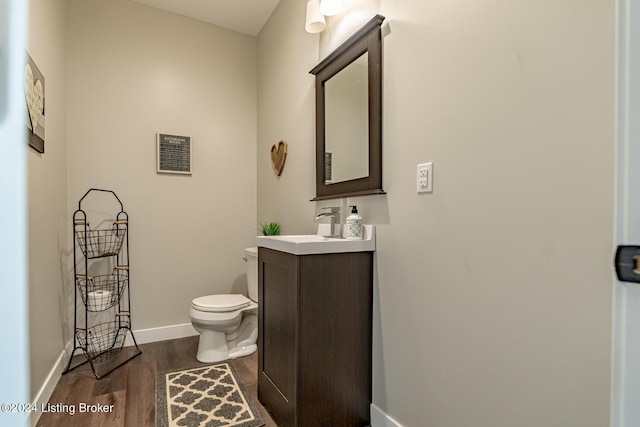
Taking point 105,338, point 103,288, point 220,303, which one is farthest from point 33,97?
point 105,338

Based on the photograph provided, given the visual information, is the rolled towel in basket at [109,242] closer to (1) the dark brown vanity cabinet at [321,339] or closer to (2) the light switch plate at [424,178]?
(1) the dark brown vanity cabinet at [321,339]

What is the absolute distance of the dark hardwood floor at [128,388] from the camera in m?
1.61

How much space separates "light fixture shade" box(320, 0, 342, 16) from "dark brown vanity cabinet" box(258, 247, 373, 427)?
134 cm

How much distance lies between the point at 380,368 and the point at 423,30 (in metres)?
1.50

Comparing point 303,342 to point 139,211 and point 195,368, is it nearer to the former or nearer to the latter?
point 195,368

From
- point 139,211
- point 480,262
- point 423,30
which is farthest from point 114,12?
point 480,262

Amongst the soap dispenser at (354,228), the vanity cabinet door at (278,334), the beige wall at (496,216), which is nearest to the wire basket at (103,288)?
the vanity cabinet door at (278,334)

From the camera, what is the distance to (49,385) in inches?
71.3

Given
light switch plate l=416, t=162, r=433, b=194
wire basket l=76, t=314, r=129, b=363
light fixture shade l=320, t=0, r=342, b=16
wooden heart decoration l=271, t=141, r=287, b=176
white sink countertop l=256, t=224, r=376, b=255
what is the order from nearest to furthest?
light switch plate l=416, t=162, r=433, b=194 < white sink countertop l=256, t=224, r=376, b=255 < light fixture shade l=320, t=0, r=342, b=16 < wire basket l=76, t=314, r=129, b=363 < wooden heart decoration l=271, t=141, r=287, b=176

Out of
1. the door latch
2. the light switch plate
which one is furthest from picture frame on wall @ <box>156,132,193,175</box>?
the door latch

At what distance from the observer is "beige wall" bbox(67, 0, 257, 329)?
2422 mm

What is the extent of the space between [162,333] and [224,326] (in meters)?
0.78

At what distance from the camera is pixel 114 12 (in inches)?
98.2

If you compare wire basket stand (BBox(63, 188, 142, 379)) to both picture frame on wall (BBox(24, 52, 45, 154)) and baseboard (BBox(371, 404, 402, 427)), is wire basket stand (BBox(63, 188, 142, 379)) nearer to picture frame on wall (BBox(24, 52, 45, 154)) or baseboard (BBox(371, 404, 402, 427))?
picture frame on wall (BBox(24, 52, 45, 154))
